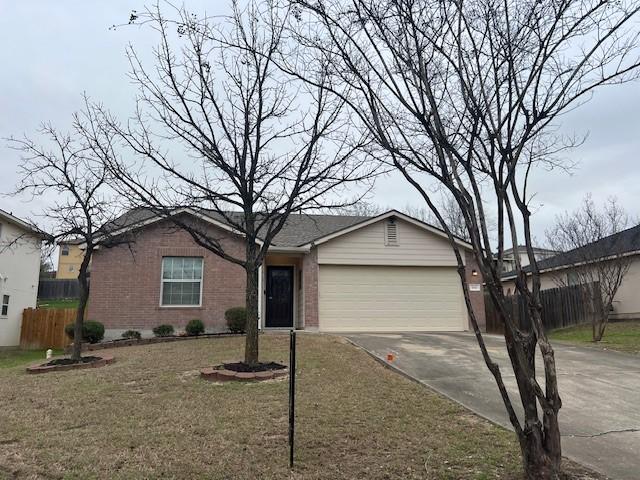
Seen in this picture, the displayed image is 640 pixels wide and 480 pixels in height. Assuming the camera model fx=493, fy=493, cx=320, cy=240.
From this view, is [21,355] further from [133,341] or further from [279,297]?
[279,297]

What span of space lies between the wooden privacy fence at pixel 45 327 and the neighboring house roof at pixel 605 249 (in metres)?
15.6

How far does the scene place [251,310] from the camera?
28.6 ft

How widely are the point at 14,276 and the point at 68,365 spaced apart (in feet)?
37.3

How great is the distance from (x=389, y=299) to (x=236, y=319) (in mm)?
5179

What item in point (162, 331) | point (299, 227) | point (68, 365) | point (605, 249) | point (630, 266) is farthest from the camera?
point (630, 266)

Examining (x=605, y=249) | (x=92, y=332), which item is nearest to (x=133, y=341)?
(x=92, y=332)

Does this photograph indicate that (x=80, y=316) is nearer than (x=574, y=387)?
No

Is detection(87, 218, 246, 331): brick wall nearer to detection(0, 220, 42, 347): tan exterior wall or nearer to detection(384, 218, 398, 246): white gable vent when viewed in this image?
detection(0, 220, 42, 347): tan exterior wall

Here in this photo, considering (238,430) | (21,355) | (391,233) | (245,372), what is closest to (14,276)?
(21,355)

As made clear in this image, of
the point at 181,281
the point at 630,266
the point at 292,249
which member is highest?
the point at 292,249

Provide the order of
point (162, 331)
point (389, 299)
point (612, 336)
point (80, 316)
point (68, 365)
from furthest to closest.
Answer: point (389, 299), point (612, 336), point (162, 331), point (80, 316), point (68, 365)

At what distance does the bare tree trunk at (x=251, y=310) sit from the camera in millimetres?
8562

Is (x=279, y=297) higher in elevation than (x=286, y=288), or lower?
lower

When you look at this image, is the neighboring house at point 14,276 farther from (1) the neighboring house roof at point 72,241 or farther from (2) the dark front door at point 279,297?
(2) the dark front door at point 279,297
